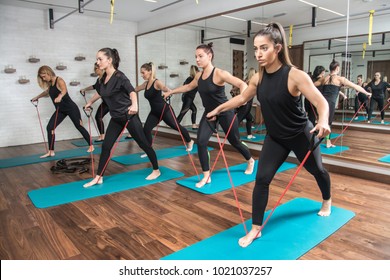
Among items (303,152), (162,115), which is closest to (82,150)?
(162,115)

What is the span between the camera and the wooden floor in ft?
6.71

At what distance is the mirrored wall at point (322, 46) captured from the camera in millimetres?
3832

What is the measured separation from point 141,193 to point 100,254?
120 centimetres

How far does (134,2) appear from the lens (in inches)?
220

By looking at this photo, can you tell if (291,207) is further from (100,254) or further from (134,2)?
(134,2)

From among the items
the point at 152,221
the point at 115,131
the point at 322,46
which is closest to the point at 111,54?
the point at 115,131

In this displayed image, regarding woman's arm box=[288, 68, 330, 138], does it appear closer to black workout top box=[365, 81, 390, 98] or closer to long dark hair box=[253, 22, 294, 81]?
long dark hair box=[253, 22, 294, 81]

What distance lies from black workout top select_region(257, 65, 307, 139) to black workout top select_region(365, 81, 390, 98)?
265 cm

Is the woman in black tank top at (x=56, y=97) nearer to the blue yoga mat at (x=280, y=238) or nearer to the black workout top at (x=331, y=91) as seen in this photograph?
the blue yoga mat at (x=280, y=238)

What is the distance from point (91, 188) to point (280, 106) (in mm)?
2290

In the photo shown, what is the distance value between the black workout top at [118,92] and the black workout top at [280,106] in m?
1.64

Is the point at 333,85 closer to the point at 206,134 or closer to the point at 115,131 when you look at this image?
the point at 206,134

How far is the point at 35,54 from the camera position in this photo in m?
6.02

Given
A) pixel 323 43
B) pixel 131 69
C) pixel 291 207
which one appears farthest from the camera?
pixel 131 69
